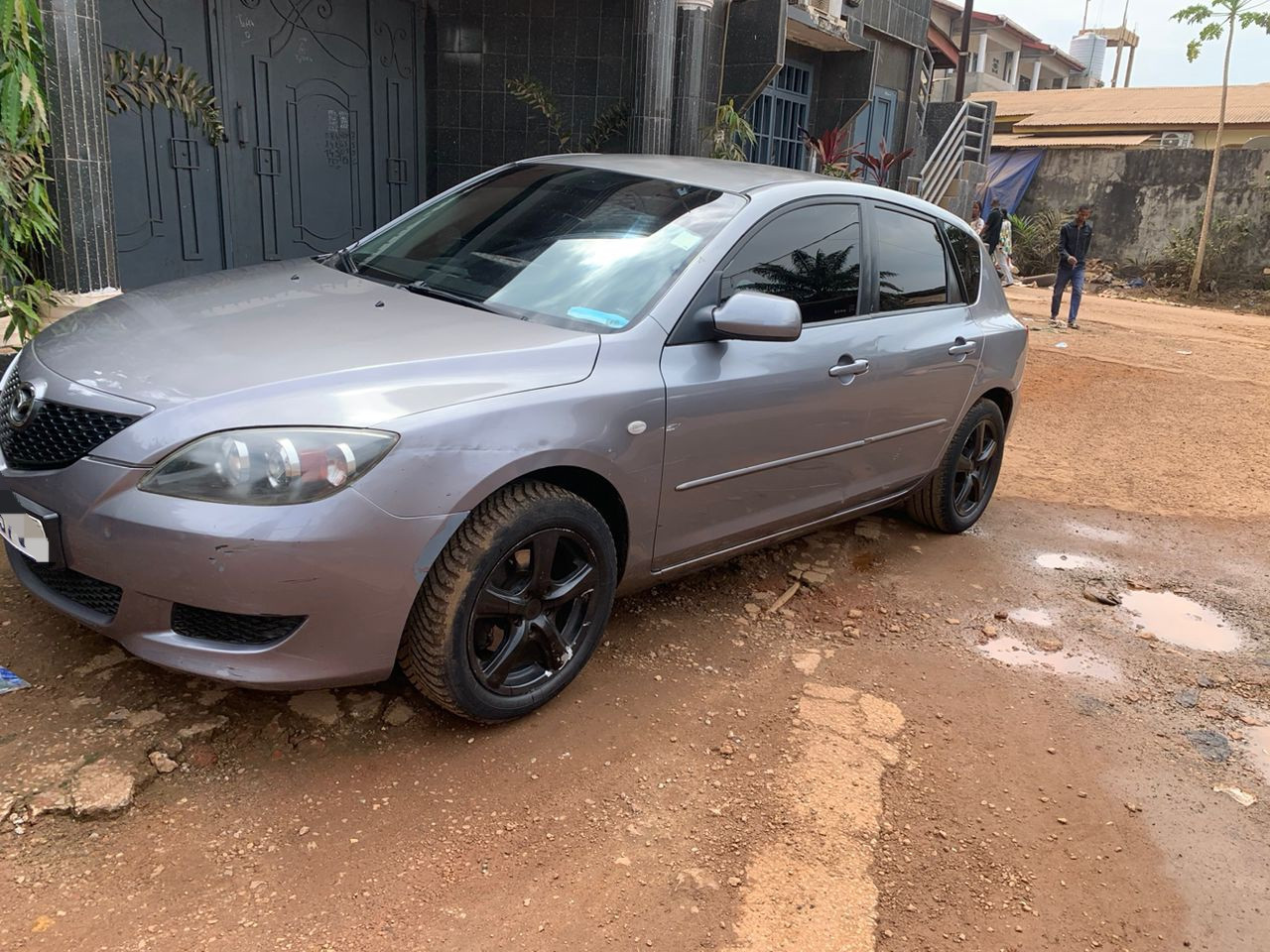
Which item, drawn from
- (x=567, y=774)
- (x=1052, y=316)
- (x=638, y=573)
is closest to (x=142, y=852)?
(x=567, y=774)

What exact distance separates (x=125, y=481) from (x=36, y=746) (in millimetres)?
810

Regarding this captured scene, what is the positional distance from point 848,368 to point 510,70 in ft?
22.2

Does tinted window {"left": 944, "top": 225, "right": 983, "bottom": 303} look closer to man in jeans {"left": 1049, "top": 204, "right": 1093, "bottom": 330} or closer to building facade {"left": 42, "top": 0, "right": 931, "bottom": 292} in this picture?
building facade {"left": 42, "top": 0, "right": 931, "bottom": 292}

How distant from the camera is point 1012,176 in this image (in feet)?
80.8

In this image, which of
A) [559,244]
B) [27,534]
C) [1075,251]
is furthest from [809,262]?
[1075,251]

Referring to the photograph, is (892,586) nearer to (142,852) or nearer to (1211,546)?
(1211,546)

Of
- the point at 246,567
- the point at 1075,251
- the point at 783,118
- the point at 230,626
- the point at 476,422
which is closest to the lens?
the point at 246,567

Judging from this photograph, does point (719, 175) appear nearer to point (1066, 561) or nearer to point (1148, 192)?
point (1066, 561)

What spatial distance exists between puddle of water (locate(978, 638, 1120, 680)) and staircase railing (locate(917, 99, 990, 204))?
14202 millimetres

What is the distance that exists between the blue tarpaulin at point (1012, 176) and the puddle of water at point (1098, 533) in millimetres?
20742

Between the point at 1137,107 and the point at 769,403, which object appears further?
the point at 1137,107

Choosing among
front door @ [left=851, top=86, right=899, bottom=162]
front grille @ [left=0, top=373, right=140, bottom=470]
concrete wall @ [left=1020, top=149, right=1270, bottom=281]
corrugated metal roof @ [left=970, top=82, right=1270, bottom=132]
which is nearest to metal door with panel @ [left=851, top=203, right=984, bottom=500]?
front grille @ [left=0, top=373, right=140, bottom=470]

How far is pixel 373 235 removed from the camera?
419 cm

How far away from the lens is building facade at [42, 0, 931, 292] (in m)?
6.96
